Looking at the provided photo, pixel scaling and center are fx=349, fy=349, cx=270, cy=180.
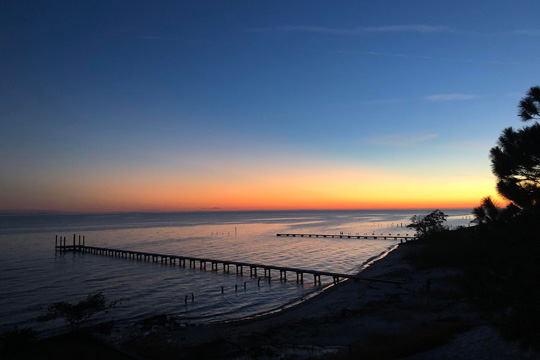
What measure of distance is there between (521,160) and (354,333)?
472 inches

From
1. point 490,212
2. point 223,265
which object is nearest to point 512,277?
point 490,212

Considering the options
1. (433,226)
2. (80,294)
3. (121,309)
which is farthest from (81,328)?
(433,226)

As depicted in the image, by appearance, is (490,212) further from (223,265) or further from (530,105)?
(223,265)

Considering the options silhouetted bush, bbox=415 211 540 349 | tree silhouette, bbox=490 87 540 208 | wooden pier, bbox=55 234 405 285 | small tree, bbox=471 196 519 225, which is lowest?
wooden pier, bbox=55 234 405 285

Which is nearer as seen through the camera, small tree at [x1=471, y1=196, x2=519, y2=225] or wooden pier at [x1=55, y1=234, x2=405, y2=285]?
small tree at [x1=471, y1=196, x2=519, y2=225]

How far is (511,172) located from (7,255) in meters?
68.6

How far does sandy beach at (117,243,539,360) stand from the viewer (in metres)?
13.9

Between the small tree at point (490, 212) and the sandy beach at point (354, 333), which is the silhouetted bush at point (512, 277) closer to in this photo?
the small tree at point (490, 212)

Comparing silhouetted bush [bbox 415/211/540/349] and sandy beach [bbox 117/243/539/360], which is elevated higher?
silhouetted bush [bbox 415/211/540/349]

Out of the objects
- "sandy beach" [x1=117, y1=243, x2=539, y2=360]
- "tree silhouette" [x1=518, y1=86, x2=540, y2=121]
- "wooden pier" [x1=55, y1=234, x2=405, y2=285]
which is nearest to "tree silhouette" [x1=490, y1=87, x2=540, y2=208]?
"tree silhouette" [x1=518, y1=86, x2=540, y2=121]

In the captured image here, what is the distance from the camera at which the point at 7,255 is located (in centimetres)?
5644

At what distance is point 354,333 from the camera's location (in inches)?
738

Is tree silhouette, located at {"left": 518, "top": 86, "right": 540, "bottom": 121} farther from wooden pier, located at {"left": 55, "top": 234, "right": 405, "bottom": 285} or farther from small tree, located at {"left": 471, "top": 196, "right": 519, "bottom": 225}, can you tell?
wooden pier, located at {"left": 55, "top": 234, "right": 405, "bottom": 285}

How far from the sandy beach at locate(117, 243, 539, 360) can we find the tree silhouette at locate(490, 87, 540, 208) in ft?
17.1
